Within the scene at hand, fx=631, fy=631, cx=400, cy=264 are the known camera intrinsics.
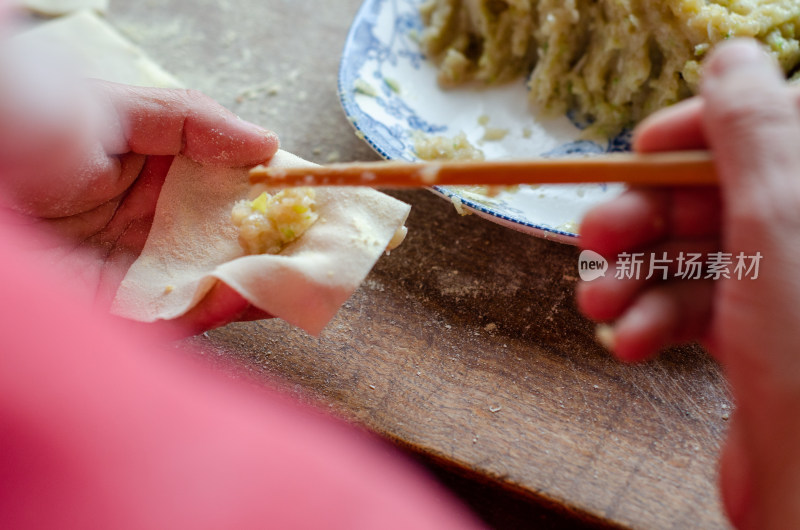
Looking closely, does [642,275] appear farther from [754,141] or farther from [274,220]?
[274,220]

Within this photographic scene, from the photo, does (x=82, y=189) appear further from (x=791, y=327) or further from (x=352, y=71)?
(x=791, y=327)

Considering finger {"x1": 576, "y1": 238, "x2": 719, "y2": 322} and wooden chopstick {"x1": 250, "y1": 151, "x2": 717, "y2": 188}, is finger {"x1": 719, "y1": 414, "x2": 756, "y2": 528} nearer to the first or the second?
finger {"x1": 576, "y1": 238, "x2": 719, "y2": 322}

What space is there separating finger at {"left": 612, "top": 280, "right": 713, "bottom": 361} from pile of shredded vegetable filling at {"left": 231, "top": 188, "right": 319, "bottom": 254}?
487 mm

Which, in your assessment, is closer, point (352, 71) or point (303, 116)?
point (352, 71)

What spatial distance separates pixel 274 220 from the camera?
36.7 inches

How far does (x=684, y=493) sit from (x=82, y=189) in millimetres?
972

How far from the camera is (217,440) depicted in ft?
2.52

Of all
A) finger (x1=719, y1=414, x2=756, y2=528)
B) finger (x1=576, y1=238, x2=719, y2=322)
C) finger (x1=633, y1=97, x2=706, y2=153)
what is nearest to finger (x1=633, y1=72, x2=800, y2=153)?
finger (x1=633, y1=97, x2=706, y2=153)

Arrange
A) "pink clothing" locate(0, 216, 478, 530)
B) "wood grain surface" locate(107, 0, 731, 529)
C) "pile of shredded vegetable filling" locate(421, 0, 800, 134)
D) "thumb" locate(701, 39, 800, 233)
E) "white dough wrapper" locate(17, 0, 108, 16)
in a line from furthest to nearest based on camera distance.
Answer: "white dough wrapper" locate(17, 0, 108, 16)
"pile of shredded vegetable filling" locate(421, 0, 800, 134)
"wood grain surface" locate(107, 0, 731, 529)
"pink clothing" locate(0, 216, 478, 530)
"thumb" locate(701, 39, 800, 233)

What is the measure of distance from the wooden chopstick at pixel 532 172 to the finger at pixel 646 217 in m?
0.03

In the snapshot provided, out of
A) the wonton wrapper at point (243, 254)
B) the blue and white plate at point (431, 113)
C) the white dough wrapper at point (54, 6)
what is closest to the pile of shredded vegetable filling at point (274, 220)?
the wonton wrapper at point (243, 254)

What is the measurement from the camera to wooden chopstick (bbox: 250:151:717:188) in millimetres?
624

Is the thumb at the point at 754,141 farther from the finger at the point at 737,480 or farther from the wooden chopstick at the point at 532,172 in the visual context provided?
the finger at the point at 737,480

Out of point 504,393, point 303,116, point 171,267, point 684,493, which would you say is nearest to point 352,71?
point 303,116
